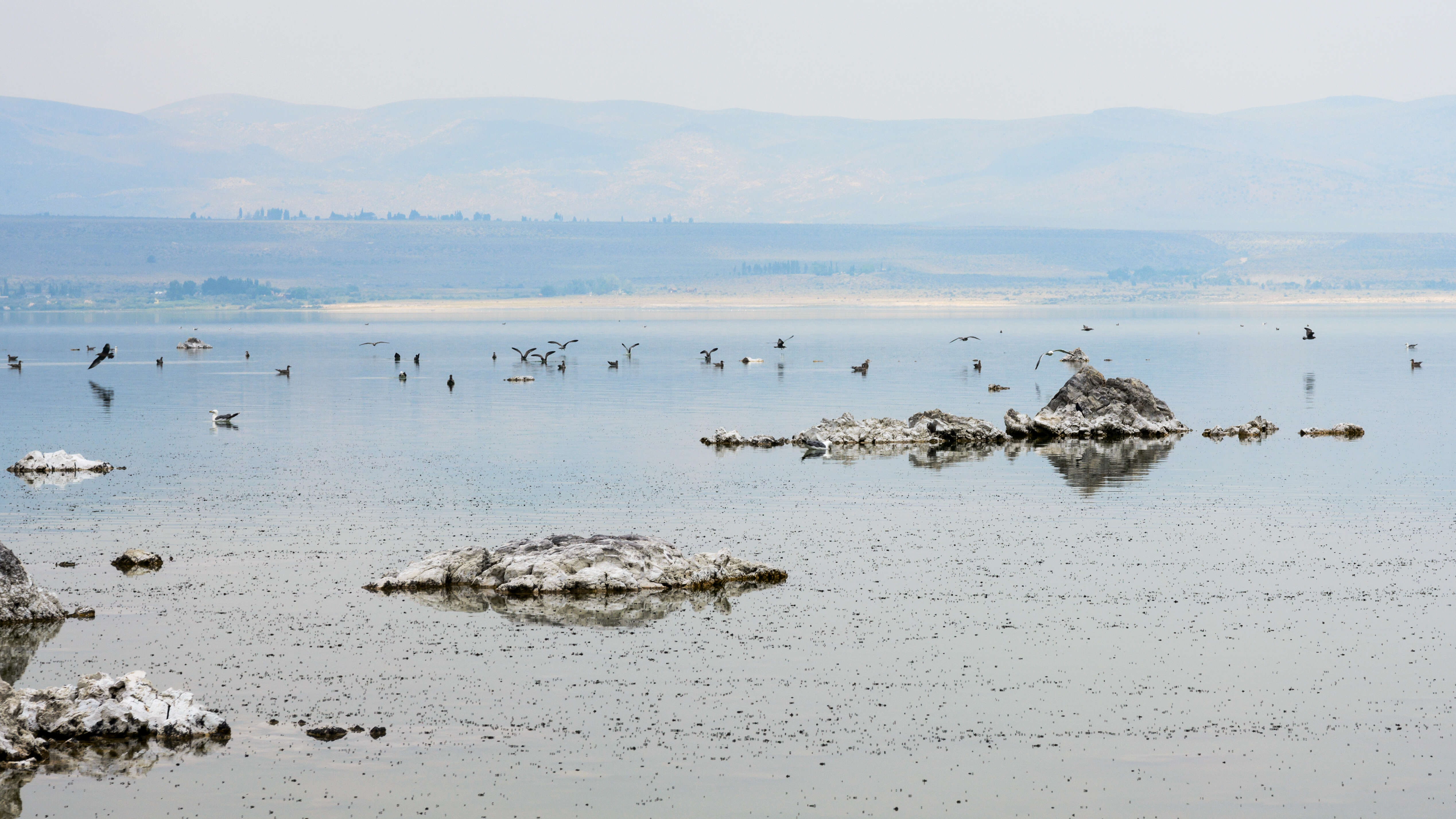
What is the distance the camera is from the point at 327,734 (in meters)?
20.5

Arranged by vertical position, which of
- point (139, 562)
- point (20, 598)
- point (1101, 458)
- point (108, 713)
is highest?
point (20, 598)

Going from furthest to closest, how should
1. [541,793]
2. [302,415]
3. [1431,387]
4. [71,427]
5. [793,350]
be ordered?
1. [793,350]
2. [1431,387]
3. [302,415]
4. [71,427]
5. [541,793]

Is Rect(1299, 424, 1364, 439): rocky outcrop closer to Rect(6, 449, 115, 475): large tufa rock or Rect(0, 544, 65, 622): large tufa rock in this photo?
Rect(6, 449, 115, 475): large tufa rock

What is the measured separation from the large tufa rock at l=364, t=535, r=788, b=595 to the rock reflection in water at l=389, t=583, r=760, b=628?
0.65 ft

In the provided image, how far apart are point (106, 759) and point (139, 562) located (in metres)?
12.4

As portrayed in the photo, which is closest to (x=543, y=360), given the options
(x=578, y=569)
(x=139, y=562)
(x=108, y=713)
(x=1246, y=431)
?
(x=1246, y=431)

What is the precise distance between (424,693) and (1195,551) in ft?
60.2

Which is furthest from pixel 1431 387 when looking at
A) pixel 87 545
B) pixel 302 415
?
pixel 87 545

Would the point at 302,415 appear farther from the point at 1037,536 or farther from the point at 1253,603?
the point at 1253,603

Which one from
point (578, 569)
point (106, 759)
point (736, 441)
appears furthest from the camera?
point (736, 441)

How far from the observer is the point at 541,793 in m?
18.7

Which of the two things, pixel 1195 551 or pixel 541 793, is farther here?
pixel 1195 551

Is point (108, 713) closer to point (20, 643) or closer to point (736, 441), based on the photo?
point (20, 643)

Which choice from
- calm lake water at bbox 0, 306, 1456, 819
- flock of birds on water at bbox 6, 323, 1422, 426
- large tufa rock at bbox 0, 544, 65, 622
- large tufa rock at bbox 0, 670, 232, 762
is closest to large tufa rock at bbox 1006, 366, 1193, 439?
calm lake water at bbox 0, 306, 1456, 819
